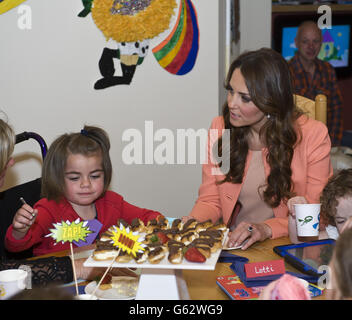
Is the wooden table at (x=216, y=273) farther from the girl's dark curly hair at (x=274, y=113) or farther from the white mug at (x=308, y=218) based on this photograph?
the girl's dark curly hair at (x=274, y=113)

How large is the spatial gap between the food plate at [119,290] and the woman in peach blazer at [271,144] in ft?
2.54

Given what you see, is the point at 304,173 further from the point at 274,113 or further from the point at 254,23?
the point at 254,23

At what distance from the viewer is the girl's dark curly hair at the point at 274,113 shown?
228cm

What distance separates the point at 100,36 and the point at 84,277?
6.93ft

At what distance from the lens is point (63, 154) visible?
2205 millimetres

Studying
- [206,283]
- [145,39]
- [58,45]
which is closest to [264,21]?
[145,39]

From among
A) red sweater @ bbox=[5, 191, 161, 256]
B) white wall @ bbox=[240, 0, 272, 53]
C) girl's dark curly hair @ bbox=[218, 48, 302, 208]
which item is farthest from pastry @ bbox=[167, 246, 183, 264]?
white wall @ bbox=[240, 0, 272, 53]

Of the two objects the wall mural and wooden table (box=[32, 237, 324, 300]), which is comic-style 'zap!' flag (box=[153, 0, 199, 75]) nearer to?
the wall mural

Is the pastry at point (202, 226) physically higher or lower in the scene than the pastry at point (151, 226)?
lower

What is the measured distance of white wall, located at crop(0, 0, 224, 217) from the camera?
326 centimetres

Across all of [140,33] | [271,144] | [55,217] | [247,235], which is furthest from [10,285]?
[140,33]

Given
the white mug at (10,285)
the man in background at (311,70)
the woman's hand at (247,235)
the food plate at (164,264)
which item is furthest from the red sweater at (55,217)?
the man in background at (311,70)

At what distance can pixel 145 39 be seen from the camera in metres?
→ 3.38
